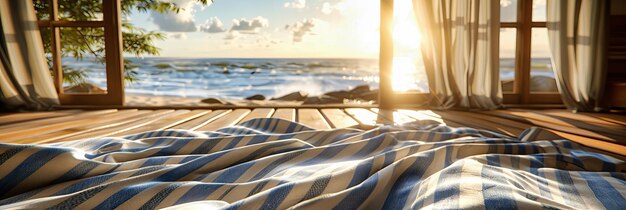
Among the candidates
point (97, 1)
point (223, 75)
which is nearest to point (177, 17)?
point (223, 75)

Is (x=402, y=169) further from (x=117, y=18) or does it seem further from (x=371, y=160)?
(x=117, y=18)

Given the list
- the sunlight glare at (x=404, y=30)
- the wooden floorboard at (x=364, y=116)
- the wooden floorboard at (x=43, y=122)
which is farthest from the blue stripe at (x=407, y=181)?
the sunlight glare at (x=404, y=30)

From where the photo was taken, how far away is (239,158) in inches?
31.4

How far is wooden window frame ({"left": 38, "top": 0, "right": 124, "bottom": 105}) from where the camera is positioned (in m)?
2.82

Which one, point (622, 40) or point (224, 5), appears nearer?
point (622, 40)

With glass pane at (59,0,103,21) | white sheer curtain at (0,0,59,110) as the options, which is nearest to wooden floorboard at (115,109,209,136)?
white sheer curtain at (0,0,59,110)

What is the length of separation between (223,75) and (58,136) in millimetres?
10241

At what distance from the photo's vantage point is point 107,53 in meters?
2.84

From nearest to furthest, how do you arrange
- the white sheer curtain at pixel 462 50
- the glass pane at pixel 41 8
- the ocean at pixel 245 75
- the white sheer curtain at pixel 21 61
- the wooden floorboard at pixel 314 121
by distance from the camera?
the wooden floorboard at pixel 314 121 → the white sheer curtain at pixel 21 61 → the white sheer curtain at pixel 462 50 → the glass pane at pixel 41 8 → the ocean at pixel 245 75

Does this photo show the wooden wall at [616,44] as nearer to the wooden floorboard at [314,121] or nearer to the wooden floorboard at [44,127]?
the wooden floorboard at [314,121]

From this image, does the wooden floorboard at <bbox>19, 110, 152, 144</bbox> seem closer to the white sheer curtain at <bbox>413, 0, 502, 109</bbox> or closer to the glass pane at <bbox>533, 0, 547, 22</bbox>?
the white sheer curtain at <bbox>413, 0, 502, 109</bbox>

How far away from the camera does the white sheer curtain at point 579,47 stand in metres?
2.80

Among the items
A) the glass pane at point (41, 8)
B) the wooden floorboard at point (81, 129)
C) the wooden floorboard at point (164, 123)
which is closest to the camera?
the wooden floorboard at point (81, 129)

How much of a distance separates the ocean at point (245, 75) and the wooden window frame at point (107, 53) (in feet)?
23.8
